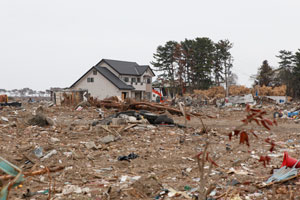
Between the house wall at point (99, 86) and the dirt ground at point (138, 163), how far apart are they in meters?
21.0

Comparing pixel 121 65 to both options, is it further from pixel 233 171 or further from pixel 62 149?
pixel 233 171

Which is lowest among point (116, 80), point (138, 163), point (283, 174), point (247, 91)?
point (138, 163)

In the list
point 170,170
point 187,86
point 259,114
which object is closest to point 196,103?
point 187,86

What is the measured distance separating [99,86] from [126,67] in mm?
4861

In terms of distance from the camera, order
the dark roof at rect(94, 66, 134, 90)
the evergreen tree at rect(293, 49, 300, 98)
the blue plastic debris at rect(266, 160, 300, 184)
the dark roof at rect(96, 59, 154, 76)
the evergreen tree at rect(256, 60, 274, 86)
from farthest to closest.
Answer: the evergreen tree at rect(256, 60, 274, 86)
the evergreen tree at rect(293, 49, 300, 98)
the dark roof at rect(96, 59, 154, 76)
the dark roof at rect(94, 66, 134, 90)
the blue plastic debris at rect(266, 160, 300, 184)

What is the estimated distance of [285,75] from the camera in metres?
38.5

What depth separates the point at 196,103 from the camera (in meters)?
25.9

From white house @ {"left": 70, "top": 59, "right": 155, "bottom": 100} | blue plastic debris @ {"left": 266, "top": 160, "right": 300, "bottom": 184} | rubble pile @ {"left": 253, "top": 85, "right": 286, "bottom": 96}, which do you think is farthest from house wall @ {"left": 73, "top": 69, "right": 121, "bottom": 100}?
blue plastic debris @ {"left": 266, "top": 160, "right": 300, "bottom": 184}

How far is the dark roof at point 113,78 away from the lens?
97.4ft

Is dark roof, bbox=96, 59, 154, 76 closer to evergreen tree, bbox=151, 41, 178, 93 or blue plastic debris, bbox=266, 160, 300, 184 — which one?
evergreen tree, bbox=151, 41, 178, 93

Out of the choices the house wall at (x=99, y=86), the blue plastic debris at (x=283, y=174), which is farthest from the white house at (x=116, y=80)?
the blue plastic debris at (x=283, y=174)

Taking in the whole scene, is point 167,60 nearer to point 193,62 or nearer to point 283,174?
point 193,62

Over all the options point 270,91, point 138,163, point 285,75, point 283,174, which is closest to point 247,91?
point 270,91

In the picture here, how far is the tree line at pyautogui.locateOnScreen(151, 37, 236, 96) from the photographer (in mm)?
37438
